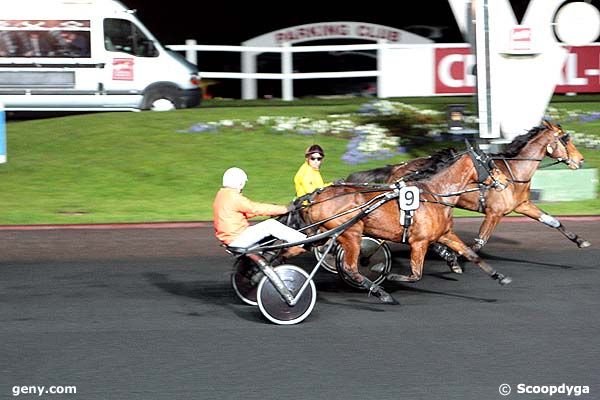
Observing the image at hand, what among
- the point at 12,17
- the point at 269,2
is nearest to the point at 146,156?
the point at 12,17

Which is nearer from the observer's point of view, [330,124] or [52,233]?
[52,233]

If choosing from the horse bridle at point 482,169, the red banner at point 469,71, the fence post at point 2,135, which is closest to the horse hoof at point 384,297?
the horse bridle at point 482,169

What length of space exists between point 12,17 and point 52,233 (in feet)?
28.0

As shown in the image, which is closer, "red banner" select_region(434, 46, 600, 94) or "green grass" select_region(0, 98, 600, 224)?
"green grass" select_region(0, 98, 600, 224)

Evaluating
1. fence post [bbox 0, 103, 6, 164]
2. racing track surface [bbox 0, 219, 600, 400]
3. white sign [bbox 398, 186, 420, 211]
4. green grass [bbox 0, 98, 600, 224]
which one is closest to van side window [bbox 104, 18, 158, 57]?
green grass [bbox 0, 98, 600, 224]

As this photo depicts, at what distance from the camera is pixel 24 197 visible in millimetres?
15969

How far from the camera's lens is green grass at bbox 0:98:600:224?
15430 mm

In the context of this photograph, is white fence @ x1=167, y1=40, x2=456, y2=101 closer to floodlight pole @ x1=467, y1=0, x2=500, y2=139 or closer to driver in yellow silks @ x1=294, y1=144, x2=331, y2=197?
floodlight pole @ x1=467, y1=0, x2=500, y2=139

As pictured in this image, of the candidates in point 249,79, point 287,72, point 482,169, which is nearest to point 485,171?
point 482,169

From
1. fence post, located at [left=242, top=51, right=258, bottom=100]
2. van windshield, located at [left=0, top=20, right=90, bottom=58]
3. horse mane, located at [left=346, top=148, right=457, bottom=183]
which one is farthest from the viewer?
fence post, located at [left=242, top=51, right=258, bottom=100]

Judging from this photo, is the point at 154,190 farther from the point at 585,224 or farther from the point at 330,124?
the point at 585,224

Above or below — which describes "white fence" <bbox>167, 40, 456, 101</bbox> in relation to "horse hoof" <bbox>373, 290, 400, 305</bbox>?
above

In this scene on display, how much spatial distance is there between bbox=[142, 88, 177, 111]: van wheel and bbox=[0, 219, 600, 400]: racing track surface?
29.7 feet

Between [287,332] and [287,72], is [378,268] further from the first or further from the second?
[287,72]
